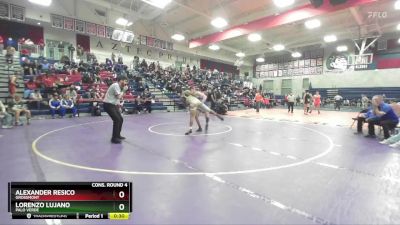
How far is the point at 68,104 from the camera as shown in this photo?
13.8m

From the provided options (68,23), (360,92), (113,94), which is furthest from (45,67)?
(360,92)

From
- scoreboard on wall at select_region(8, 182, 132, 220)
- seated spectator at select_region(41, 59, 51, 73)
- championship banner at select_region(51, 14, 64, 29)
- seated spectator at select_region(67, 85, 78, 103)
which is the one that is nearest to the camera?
scoreboard on wall at select_region(8, 182, 132, 220)

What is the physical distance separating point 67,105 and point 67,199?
12.9m

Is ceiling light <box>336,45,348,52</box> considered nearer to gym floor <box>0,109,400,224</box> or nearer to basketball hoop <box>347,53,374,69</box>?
basketball hoop <box>347,53,374,69</box>

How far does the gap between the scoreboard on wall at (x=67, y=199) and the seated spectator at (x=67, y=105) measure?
40.8 feet

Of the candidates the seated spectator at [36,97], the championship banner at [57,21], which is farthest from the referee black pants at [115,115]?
the championship banner at [57,21]

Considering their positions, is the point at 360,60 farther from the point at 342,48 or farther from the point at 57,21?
the point at 57,21

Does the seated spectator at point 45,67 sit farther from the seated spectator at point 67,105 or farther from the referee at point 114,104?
the referee at point 114,104

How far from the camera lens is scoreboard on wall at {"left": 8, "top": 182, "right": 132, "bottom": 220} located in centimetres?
244

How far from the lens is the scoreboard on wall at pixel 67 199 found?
244 centimetres

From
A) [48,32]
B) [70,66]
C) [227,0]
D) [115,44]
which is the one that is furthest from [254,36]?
[48,32]

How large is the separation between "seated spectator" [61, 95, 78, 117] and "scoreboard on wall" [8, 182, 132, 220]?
40.8 feet

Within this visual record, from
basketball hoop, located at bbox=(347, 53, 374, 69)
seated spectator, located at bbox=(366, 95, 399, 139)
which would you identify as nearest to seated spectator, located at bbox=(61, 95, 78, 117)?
seated spectator, located at bbox=(366, 95, 399, 139)

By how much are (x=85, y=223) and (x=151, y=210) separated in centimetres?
70
